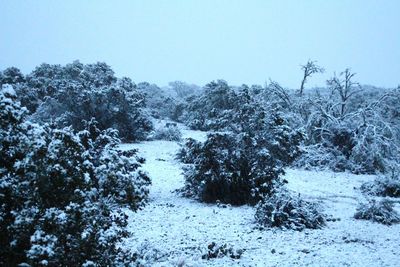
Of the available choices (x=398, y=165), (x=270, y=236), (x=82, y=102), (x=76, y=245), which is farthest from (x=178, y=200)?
A: (x=82, y=102)

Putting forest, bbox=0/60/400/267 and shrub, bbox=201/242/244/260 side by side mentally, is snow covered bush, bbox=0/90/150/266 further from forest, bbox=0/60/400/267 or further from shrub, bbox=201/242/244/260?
shrub, bbox=201/242/244/260

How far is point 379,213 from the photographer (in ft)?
33.5

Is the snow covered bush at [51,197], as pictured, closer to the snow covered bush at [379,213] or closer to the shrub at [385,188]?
the snow covered bush at [379,213]

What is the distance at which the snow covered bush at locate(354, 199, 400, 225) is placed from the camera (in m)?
10.0

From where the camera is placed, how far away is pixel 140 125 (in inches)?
939

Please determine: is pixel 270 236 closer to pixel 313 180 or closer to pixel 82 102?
pixel 313 180

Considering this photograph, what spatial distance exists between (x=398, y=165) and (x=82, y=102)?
16.0 m

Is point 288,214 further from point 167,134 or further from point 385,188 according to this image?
point 167,134

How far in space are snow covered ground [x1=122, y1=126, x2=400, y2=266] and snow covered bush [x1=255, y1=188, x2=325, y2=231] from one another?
0.26 meters

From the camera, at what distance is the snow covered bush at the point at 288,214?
9.47 metres

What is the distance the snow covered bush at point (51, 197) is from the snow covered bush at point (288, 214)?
5050mm

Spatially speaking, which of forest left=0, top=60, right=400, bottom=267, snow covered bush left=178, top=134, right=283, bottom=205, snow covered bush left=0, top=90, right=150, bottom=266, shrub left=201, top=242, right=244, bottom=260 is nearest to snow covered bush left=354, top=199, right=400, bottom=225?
forest left=0, top=60, right=400, bottom=267

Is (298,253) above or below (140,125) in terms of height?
below

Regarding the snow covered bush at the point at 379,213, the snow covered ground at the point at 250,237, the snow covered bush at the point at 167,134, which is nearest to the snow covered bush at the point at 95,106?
the snow covered bush at the point at 167,134
